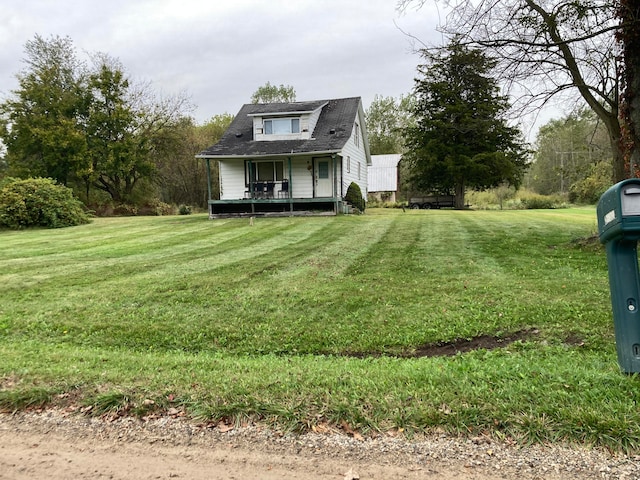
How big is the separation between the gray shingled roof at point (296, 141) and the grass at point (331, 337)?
11375 millimetres

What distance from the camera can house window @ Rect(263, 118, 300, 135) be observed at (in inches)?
875

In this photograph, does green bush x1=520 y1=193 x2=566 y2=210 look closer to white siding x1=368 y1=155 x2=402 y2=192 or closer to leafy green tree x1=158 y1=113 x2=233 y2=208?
white siding x1=368 y1=155 x2=402 y2=192

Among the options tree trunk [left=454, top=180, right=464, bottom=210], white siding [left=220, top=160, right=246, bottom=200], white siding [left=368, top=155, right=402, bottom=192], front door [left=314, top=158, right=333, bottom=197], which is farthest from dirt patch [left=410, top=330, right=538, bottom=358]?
white siding [left=368, top=155, right=402, bottom=192]

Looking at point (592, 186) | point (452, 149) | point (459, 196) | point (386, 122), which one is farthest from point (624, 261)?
point (386, 122)

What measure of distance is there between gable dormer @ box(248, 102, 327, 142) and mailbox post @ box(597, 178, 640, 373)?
65.8ft

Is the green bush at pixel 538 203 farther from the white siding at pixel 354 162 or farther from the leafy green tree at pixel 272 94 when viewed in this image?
the leafy green tree at pixel 272 94

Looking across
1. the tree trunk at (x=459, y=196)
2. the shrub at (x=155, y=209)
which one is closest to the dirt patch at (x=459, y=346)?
the shrub at (x=155, y=209)

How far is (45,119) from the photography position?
27219 mm

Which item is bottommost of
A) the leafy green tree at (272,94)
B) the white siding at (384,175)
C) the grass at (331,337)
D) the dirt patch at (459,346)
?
the dirt patch at (459,346)

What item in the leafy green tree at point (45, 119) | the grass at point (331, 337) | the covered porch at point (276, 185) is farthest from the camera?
the leafy green tree at point (45, 119)

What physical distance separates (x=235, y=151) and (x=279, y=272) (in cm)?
1479

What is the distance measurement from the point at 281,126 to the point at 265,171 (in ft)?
8.51

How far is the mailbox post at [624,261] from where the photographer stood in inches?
103

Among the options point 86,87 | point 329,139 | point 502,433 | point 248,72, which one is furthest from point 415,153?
point 502,433
